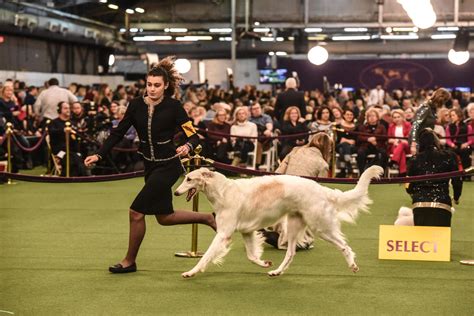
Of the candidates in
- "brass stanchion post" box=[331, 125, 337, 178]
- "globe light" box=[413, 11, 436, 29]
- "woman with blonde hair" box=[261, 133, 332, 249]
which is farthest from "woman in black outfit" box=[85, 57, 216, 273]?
"globe light" box=[413, 11, 436, 29]

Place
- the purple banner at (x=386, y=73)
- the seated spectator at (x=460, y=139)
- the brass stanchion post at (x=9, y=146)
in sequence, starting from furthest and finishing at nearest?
1. the purple banner at (x=386, y=73)
2. the seated spectator at (x=460, y=139)
3. the brass stanchion post at (x=9, y=146)

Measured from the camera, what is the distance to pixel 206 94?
74.2ft

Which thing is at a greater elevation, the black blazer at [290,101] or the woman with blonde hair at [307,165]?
the black blazer at [290,101]

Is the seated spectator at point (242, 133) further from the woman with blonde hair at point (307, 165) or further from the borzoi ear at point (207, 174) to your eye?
the borzoi ear at point (207, 174)

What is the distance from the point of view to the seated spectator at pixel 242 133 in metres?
15.5

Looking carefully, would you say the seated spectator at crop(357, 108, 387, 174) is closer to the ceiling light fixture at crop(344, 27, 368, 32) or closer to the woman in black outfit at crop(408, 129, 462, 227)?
the woman in black outfit at crop(408, 129, 462, 227)

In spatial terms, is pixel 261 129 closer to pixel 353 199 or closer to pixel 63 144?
pixel 63 144

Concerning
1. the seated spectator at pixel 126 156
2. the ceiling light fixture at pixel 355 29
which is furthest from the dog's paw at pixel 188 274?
the ceiling light fixture at pixel 355 29

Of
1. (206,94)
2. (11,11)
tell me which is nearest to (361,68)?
(206,94)

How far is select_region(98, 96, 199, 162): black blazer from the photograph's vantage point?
7.02 m

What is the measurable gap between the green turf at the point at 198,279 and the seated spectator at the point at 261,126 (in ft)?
18.8

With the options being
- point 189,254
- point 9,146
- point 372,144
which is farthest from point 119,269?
point 372,144

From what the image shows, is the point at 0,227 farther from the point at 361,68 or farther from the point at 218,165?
the point at 361,68

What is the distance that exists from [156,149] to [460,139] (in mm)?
9474
